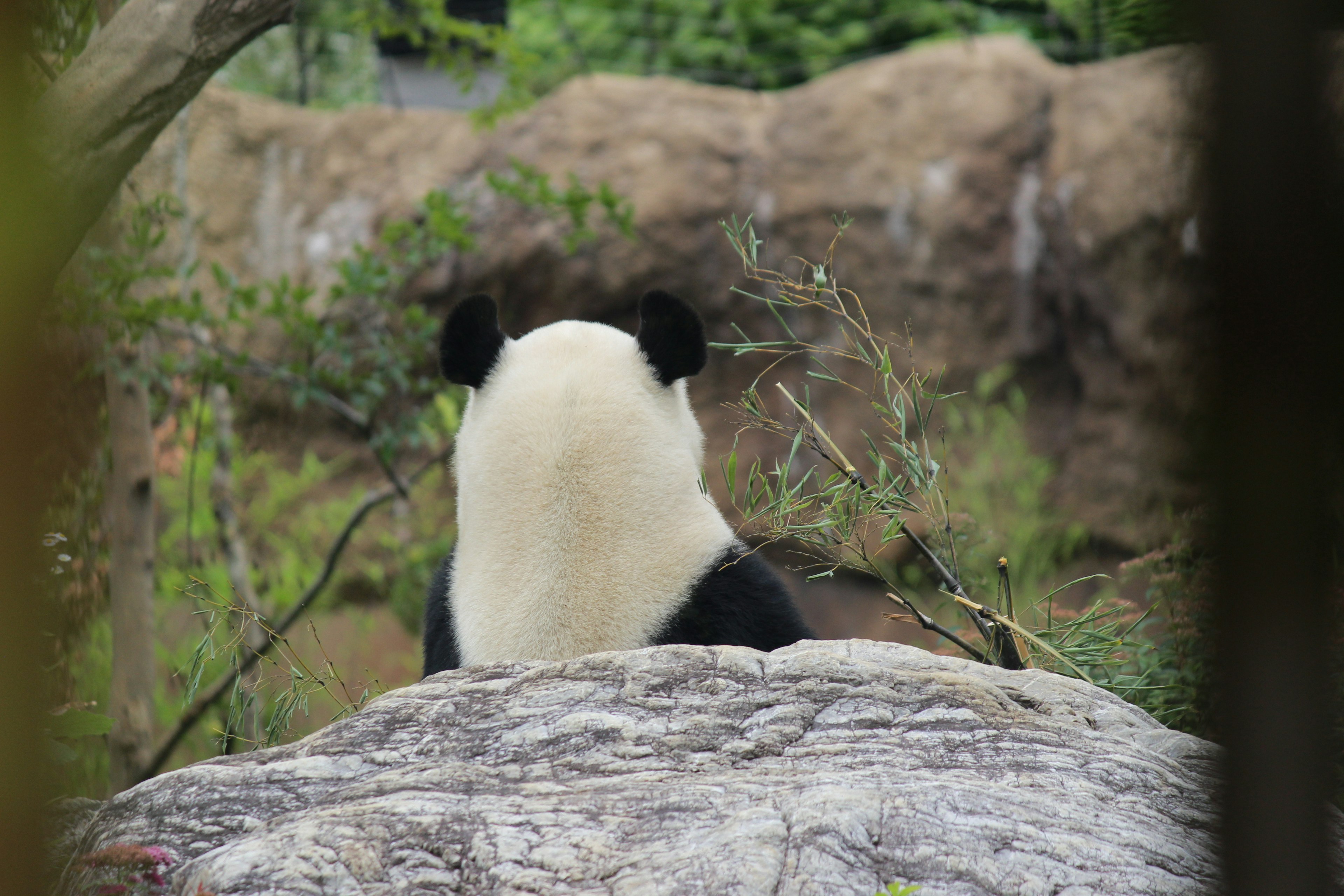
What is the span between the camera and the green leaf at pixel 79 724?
5.03 ft

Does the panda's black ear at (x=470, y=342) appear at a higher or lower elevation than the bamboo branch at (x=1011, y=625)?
higher

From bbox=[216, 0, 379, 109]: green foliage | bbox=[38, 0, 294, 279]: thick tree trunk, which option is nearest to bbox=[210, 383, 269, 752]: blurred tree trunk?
bbox=[38, 0, 294, 279]: thick tree trunk

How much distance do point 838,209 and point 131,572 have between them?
14.1 feet

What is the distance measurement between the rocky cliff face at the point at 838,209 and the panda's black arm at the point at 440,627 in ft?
12.6

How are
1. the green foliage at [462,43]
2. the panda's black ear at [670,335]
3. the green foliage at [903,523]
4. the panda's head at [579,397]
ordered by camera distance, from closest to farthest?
the green foliage at [903,523] < the panda's head at [579,397] < the panda's black ear at [670,335] < the green foliage at [462,43]

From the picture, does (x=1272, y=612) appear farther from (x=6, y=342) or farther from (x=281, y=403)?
(x=281, y=403)

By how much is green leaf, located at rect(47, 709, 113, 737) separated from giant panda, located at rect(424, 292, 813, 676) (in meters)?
0.63

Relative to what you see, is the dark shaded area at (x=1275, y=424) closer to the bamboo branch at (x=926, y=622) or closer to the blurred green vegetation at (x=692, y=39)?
the bamboo branch at (x=926, y=622)

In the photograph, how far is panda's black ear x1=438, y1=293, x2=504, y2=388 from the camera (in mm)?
2232

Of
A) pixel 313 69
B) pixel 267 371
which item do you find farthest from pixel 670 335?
pixel 313 69

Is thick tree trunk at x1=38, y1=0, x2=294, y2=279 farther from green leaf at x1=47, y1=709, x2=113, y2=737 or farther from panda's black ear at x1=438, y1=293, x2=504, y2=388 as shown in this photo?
green leaf at x1=47, y1=709, x2=113, y2=737

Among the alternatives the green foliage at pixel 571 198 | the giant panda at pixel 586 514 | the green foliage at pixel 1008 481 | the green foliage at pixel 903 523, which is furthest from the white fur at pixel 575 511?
the green foliage at pixel 1008 481

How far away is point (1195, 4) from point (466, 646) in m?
1.69

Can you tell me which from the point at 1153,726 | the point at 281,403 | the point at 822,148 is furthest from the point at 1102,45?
the point at 1153,726
